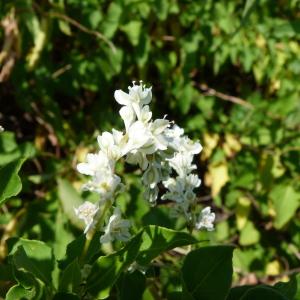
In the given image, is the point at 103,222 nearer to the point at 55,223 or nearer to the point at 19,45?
the point at 55,223

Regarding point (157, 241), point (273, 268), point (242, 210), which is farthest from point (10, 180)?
point (273, 268)

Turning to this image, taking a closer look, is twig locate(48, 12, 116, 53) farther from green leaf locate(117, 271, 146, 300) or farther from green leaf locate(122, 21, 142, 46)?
green leaf locate(117, 271, 146, 300)

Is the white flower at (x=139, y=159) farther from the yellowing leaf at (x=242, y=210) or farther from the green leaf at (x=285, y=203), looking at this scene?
the yellowing leaf at (x=242, y=210)

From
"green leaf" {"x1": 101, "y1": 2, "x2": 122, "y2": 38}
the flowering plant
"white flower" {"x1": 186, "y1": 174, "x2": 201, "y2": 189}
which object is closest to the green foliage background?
"green leaf" {"x1": 101, "y1": 2, "x2": 122, "y2": 38}

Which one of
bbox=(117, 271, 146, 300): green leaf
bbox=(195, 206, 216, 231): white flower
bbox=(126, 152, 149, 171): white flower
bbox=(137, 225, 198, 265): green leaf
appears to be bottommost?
bbox=(195, 206, 216, 231): white flower

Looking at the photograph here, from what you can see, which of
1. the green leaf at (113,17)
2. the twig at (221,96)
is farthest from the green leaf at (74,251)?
the twig at (221,96)
